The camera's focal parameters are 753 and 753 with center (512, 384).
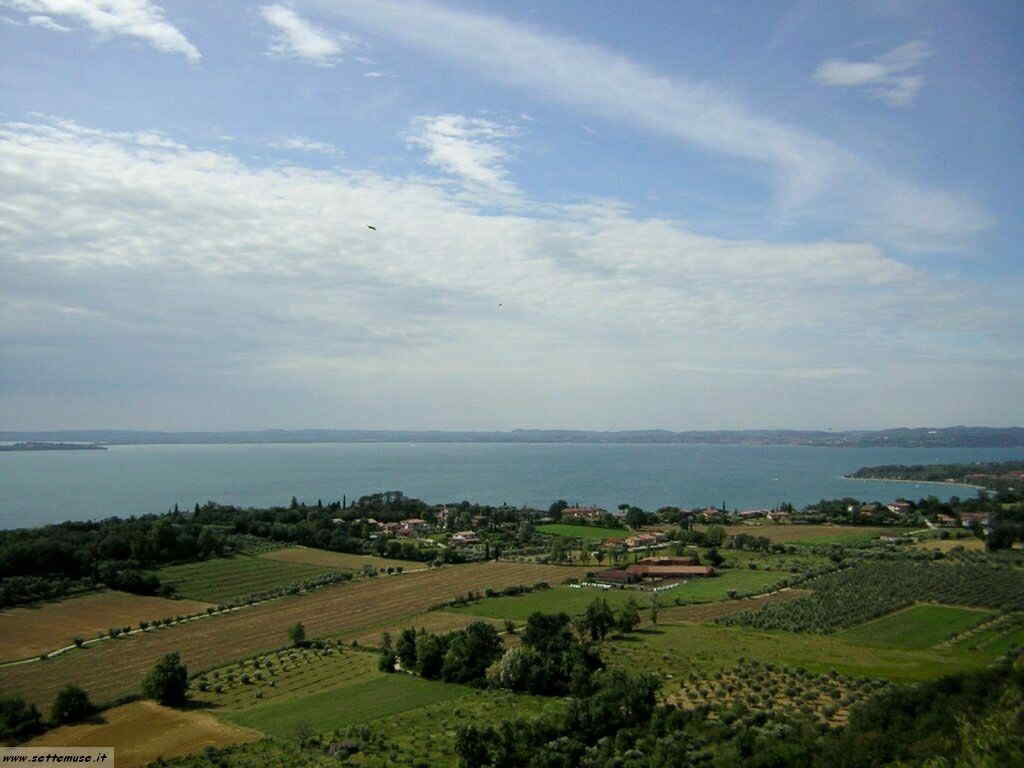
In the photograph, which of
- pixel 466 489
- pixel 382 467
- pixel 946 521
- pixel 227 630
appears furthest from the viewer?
pixel 382 467

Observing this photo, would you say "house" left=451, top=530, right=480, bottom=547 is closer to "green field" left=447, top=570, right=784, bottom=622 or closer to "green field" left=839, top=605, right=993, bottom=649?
"green field" left=447, top=570, right=784, bottom=622

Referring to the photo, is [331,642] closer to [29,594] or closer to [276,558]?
[29,594]

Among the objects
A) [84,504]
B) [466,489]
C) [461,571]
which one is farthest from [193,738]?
[466,489]

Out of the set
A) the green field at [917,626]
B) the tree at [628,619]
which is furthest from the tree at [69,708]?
the green field at [917,626]

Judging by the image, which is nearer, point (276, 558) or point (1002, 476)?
point (276, 558)

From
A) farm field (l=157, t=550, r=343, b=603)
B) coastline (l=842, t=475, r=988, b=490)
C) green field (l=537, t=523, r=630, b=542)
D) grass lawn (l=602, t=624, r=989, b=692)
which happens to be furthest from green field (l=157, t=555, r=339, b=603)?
coastline (l=842, t=475, r=988, b=490)

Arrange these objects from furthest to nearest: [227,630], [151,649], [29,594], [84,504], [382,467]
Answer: [382,467] < [84,504] < [29,594] < [227,630] < [151,649]

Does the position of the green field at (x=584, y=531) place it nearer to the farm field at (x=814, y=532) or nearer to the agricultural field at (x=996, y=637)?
the farm field at (x=814, y=532)

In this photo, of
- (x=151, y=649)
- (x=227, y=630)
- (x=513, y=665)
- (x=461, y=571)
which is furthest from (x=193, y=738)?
(x=461, y=571)
